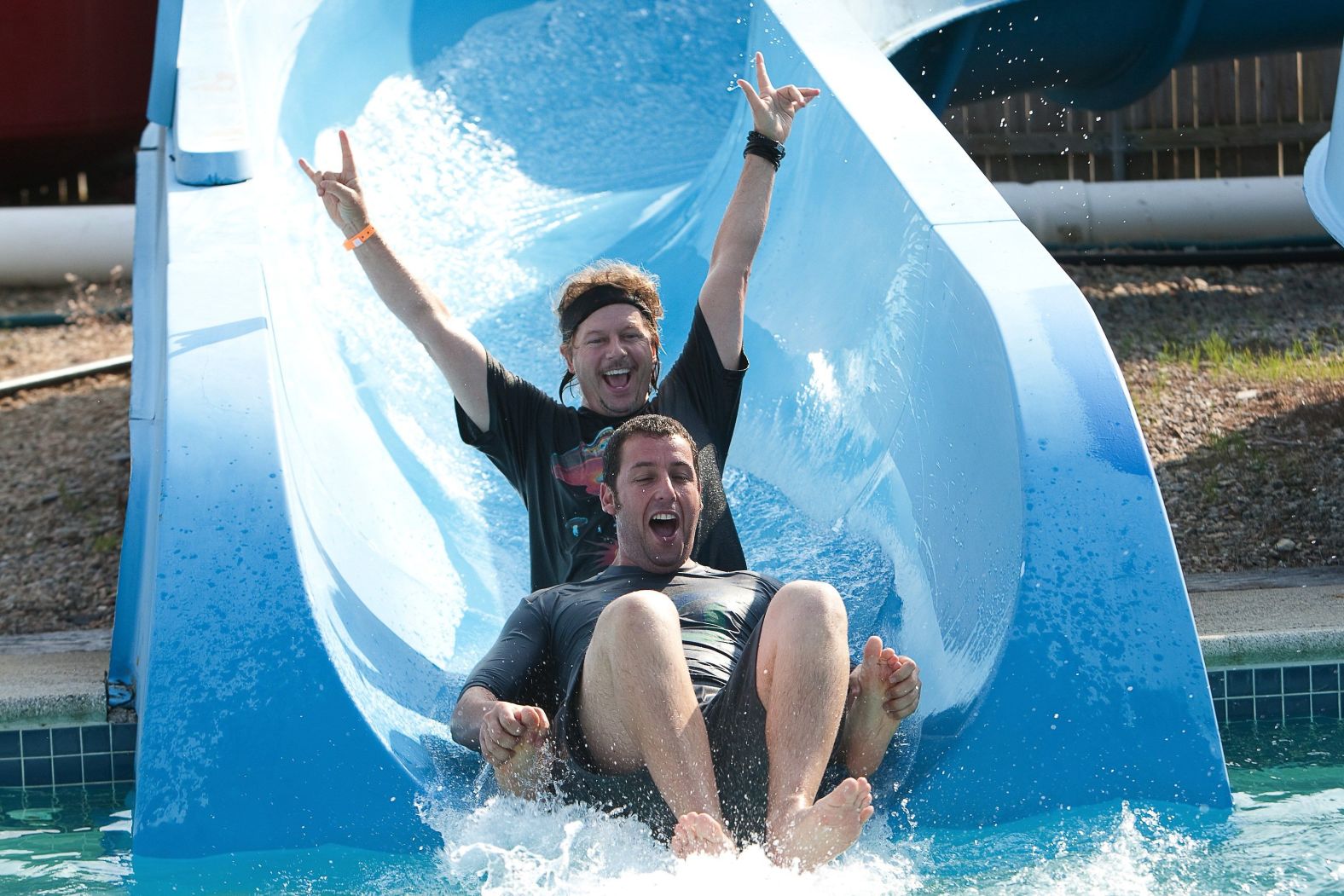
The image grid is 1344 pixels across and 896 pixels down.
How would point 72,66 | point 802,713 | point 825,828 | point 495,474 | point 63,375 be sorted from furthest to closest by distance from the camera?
point 72,66
point 63,375
point 495,474
point 802,713
point 825,828

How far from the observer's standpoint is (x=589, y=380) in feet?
8.75

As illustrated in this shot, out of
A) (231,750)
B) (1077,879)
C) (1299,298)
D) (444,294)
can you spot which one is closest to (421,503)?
(444,294)

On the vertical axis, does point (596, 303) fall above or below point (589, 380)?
above

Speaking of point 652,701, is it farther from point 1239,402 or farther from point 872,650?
point 1239,402

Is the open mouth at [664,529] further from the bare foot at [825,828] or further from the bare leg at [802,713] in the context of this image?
the bare foot at [825,828]

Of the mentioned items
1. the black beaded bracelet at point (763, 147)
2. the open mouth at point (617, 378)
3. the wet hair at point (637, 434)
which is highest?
the black beaded bracelet at point (763, 147)

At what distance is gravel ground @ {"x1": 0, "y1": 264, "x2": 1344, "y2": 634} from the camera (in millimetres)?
3592

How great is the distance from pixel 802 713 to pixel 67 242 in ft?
16.4

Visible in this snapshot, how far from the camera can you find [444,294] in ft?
13.7

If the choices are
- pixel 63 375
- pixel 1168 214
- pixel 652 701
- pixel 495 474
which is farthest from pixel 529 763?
pixel 1168 214

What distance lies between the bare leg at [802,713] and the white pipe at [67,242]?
15.5ft

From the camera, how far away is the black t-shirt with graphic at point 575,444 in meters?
2.60

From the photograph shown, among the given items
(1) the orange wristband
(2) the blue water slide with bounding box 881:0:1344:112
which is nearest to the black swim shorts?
(1) the orange wristband

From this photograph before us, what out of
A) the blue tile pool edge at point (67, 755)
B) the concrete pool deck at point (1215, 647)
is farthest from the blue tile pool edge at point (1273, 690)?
the blue tile pool edge at point (67, 755)
